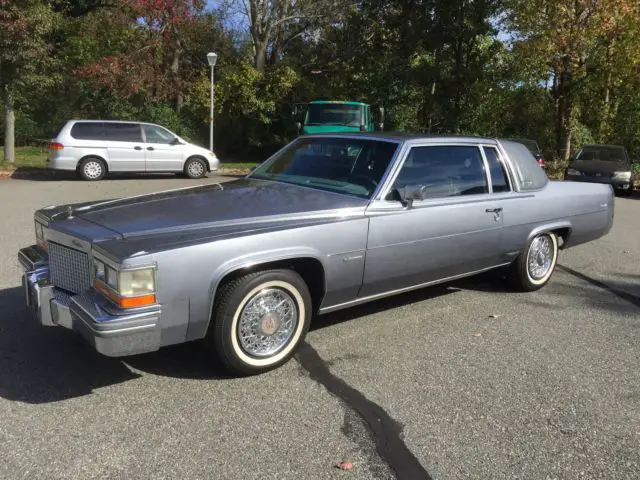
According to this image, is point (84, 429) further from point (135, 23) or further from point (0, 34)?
point (135, 23)

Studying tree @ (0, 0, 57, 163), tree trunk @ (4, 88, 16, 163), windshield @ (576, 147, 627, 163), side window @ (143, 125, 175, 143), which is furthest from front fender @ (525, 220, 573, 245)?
tree trunk @ (4, 88, 16, 163)

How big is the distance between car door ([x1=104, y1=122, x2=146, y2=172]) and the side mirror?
492 inches

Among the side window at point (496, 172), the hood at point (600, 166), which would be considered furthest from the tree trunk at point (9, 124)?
the hood at point (600, 166)

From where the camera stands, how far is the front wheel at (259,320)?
11.5 ft

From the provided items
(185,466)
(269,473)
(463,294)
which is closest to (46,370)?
(185,466)

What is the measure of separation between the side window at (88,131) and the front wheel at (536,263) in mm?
12592

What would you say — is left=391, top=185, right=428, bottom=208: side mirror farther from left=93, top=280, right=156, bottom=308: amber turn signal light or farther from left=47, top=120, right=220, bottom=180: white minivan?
left=47, top=120, right=220, bottom=180: white minivan

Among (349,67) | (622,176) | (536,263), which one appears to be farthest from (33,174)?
(622,176)

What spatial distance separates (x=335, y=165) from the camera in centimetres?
467

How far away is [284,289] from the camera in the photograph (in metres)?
3.73

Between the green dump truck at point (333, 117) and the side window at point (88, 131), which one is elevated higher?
the green dump truck at point (333, 117)

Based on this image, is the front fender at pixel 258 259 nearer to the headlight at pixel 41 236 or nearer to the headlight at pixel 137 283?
the headlight at pixel 137 283

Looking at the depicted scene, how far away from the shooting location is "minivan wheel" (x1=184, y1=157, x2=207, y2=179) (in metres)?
16.3

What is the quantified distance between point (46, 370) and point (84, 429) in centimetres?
84
